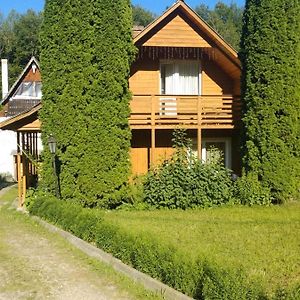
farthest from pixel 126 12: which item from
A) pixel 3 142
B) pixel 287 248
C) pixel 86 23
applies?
pixel 3 142

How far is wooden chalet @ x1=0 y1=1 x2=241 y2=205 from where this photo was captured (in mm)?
16672

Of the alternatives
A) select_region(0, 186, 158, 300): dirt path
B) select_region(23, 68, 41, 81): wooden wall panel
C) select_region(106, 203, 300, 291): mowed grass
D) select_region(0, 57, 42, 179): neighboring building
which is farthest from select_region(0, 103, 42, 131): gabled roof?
select_region(23, 68, 41, 81): wooden wall panel

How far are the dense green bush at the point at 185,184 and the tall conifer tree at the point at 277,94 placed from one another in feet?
3.91

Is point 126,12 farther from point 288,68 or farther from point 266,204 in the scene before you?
point 266,204

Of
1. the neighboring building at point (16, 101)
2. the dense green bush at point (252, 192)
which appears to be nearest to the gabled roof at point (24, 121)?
the dense green bush at point (252, 192)

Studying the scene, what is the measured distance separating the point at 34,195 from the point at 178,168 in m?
4.35

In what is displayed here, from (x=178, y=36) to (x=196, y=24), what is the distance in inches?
29.3

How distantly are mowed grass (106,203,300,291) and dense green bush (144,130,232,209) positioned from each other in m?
0.52

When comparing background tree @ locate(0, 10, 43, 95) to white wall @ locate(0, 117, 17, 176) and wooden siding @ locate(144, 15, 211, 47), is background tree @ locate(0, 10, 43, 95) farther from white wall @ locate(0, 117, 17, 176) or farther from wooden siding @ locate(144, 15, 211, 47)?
wooden siding @ locate(144, 15, 211, 47)

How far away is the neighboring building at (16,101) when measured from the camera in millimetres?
33312

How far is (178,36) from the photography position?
17.8m

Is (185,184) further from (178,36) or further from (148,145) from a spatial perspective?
(178,36)

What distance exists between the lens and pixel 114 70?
14.8 metres

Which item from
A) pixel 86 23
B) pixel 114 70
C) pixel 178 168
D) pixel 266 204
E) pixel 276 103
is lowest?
pixel 266 204
